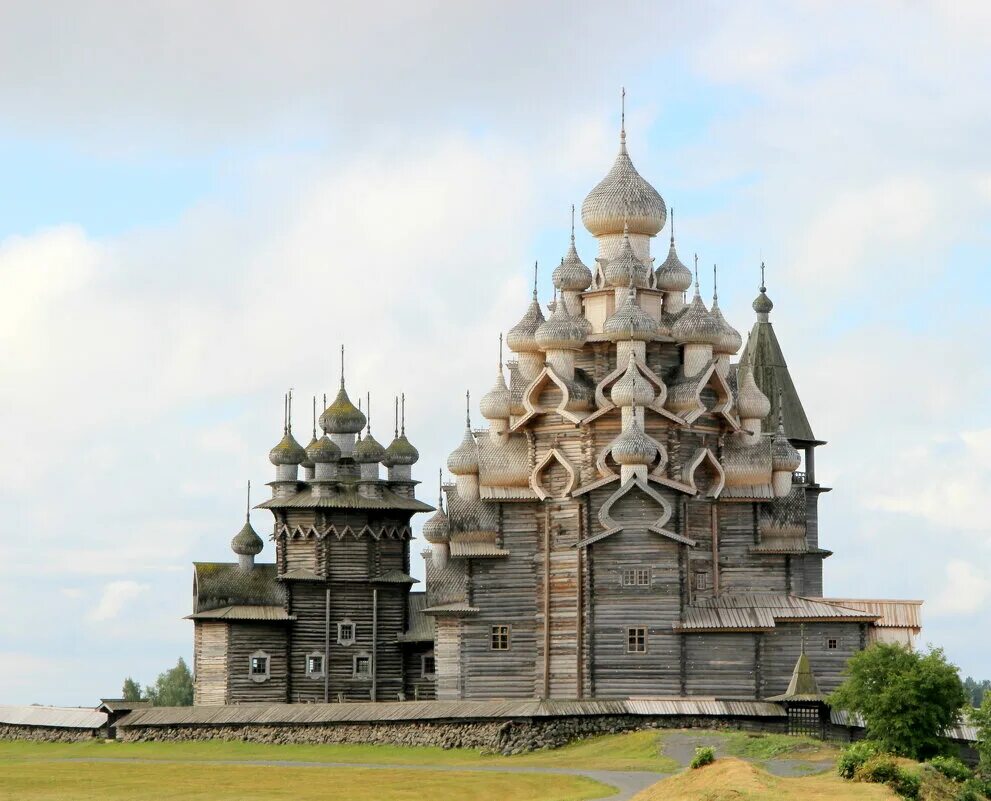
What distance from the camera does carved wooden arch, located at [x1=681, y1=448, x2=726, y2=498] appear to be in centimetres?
6738

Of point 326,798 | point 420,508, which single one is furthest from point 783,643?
point 326,798

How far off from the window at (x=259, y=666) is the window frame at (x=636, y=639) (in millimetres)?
15229

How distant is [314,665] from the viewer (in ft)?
251

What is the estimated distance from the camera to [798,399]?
256 ft

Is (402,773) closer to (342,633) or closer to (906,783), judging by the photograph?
(906,783)

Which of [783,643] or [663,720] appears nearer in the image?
[663,720]

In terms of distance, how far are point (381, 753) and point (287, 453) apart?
20.0 meters

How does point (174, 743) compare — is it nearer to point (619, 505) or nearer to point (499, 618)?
point (499, 618)

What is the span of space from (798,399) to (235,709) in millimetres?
23672

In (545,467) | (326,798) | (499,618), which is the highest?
(545,467)

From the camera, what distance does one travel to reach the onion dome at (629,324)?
6781 cm

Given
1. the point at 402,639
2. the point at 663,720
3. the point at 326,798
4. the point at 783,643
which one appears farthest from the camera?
the point at 402,639

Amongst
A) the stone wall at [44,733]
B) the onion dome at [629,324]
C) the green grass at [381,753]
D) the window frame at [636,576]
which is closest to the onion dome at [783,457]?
the onion dome at [629,324]

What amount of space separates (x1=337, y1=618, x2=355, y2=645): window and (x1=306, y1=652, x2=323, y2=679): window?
92cm
